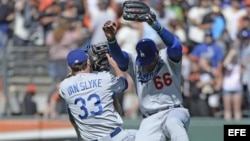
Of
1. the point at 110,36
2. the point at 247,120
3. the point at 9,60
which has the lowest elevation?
the point at 247,120

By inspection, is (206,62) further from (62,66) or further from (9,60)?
A: (9,60)

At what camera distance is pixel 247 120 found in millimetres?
14367

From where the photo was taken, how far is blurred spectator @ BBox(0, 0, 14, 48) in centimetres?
1705

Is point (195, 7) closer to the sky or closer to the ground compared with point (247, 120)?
closer to the sky

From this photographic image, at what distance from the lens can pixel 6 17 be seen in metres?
17.3

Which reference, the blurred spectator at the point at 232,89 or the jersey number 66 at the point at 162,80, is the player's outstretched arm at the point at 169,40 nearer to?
the jersey number 66 at the point at 162,80

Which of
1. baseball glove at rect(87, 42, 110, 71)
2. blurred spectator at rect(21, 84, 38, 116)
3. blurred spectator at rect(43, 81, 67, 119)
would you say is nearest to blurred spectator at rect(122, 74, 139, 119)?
blurred spectator at rect(43, 81, 67, 119)

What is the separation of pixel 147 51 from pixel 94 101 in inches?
34.6

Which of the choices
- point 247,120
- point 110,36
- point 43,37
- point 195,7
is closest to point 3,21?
point 43,37

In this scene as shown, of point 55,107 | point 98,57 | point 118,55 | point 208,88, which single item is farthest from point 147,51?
point 55,107

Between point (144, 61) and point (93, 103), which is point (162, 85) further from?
point (93, 103)

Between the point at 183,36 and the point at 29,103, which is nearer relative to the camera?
the point at 29,103

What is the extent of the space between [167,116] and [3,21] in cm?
787

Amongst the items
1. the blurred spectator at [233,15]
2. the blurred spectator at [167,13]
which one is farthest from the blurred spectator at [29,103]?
the blurred spectator at [233,15]
